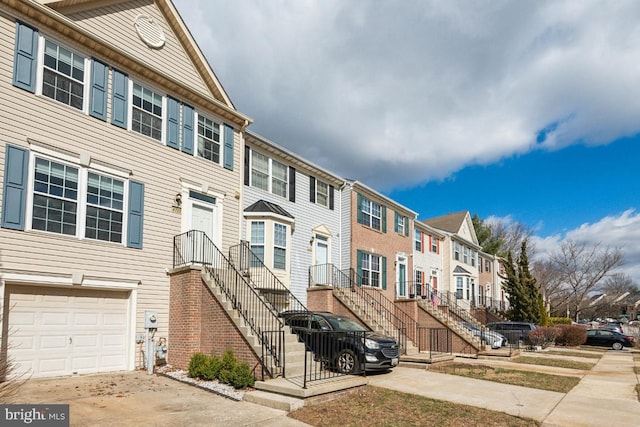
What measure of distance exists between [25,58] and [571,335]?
2983cm

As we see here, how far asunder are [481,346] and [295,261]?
9.23 metres

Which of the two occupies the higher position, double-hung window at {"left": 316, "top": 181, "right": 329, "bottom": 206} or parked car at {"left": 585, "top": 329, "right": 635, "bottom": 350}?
double-hung window at {"left": 316, "top": 181, "right": 329, "bottom": 206}

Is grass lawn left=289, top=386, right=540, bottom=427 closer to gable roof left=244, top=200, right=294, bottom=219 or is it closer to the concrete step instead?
the concrete step

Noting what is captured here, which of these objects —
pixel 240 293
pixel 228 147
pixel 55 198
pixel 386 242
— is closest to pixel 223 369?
pixel 240 293

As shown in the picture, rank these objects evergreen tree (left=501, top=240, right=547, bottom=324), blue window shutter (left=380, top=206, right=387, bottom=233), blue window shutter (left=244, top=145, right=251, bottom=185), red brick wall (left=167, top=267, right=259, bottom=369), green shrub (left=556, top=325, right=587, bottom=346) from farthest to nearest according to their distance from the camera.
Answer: evergreen tree (left=501, top=240, right=547, bottom=324), green shrub (left=556, top=325, right=587, bottom=346), blue window shutter (left=380, top=206, right=387, bottom=233), blue window shutter (left=244, top=145, right=251, bottom=185), red brick wall (left=167, top=267, right=259, bottom=369)

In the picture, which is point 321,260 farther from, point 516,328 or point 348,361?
point 516,328

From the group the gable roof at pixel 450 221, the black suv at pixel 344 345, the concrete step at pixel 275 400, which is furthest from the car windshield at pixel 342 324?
the gable roof at pixel 450 221

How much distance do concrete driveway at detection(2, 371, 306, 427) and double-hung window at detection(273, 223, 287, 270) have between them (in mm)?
7127

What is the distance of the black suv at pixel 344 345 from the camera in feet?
39.5

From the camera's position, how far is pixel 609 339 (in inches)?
1191

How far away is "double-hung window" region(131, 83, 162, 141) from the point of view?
44.4 feet

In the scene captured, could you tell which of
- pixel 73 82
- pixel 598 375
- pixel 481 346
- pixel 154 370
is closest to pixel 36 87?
pixel 73 82

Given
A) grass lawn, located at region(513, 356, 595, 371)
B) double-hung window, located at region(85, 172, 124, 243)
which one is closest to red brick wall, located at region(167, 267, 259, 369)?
double-hung window, located at region(85, 172, 124, 243)

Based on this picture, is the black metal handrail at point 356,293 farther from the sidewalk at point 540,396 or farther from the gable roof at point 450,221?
the gable roof at point 450,221
